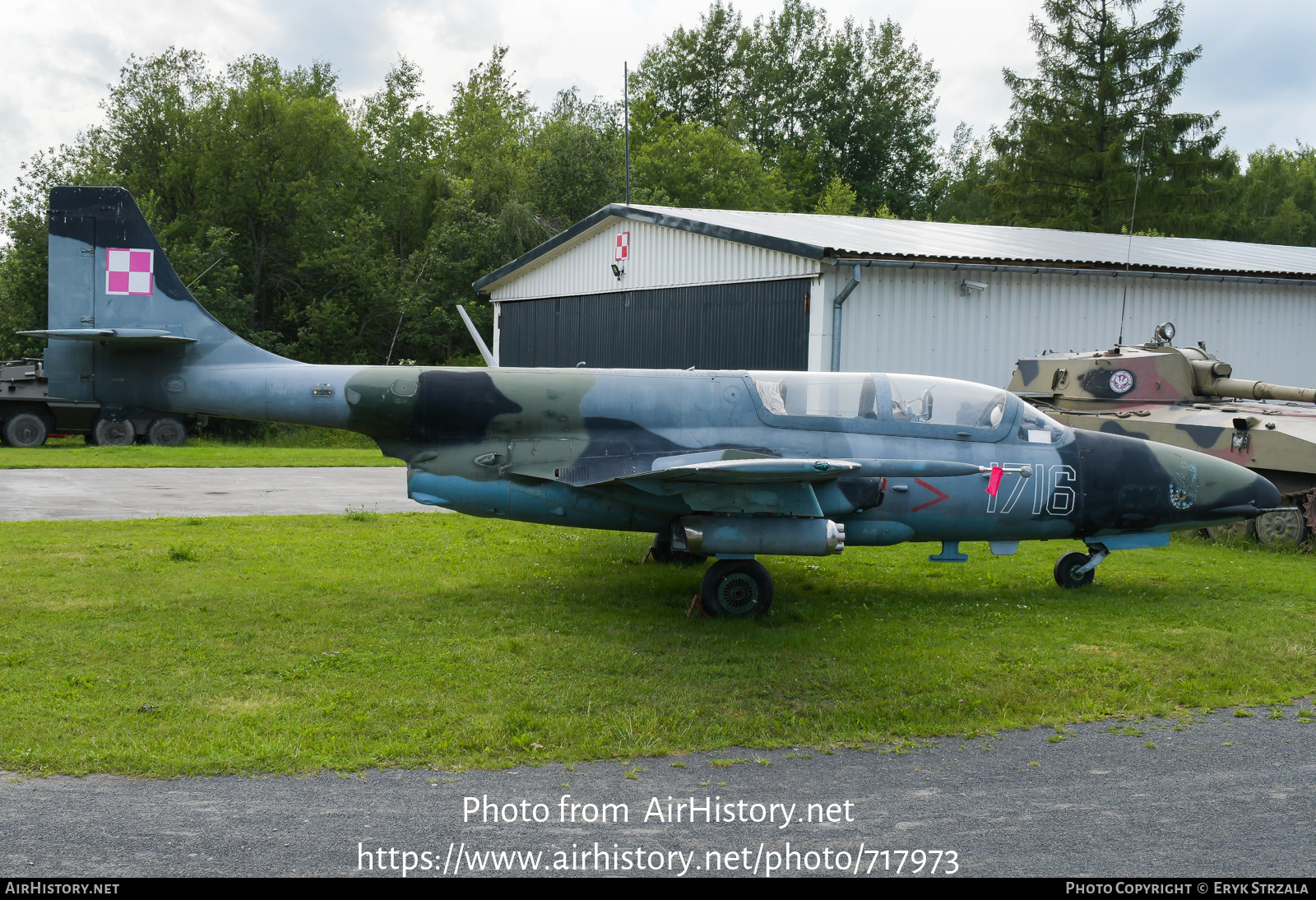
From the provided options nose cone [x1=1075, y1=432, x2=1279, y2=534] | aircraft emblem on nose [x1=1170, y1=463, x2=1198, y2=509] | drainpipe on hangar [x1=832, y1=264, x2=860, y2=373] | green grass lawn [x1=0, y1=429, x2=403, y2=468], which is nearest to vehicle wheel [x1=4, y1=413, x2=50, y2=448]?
green grass lawn [x1=0, y1=429, x2=403, y2=468]

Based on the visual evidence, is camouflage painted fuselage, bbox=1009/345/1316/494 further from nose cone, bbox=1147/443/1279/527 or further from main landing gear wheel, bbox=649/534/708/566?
main landing gear wheel, bbox=649/534/708/566

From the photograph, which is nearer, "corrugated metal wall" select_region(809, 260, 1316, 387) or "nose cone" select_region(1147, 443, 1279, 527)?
"nose cone" select_region(1147, 443, 1279, 527)

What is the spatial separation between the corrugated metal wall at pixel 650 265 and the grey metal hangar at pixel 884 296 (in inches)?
1.5

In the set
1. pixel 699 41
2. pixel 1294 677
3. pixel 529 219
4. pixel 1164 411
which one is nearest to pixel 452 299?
pixel 529 219

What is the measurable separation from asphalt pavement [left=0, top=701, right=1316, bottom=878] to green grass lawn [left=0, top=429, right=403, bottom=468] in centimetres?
1477

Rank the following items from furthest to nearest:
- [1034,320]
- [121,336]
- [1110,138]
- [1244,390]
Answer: [1110,138] → [1034,320] → [1244,390] → [121,336]

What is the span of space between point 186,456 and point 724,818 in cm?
2043

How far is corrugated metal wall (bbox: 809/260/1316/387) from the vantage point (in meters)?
16.2

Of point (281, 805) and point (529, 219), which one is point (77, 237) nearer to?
point (281, 805)

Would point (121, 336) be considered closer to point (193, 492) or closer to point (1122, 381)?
point (193, 492)

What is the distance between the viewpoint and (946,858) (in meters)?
4.55

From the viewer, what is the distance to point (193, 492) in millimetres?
16812

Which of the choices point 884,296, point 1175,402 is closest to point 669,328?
point 884,296

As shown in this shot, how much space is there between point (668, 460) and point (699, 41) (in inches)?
2546
